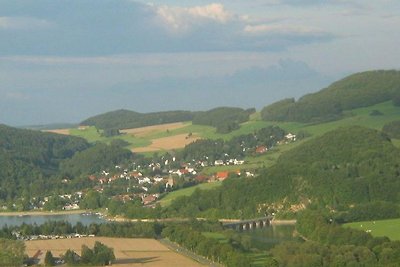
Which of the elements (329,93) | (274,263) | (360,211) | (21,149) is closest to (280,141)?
(329,93)

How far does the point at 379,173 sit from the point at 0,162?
5649cm

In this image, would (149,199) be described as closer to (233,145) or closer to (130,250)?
(233,145)

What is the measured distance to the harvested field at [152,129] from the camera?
166 metres

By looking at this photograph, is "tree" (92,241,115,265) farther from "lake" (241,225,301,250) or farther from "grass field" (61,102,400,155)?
"grass field" (61,102,400,155)

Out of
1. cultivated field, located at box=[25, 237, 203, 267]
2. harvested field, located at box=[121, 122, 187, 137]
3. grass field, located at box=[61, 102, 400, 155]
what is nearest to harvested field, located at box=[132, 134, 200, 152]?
grass field, located at box=[61, 102, 400, 155]

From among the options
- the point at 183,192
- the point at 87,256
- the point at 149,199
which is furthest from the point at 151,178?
the point at 87,256

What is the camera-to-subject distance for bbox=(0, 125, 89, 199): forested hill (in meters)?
125

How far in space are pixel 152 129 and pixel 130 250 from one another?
343 ft

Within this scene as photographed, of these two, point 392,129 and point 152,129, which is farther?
point 152,129

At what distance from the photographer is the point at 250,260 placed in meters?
56.3

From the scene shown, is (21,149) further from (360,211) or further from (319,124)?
(360,211)

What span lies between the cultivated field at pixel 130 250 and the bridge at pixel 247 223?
11701 mm

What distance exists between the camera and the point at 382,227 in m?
71.9

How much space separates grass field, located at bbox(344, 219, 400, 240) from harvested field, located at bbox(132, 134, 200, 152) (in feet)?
231
